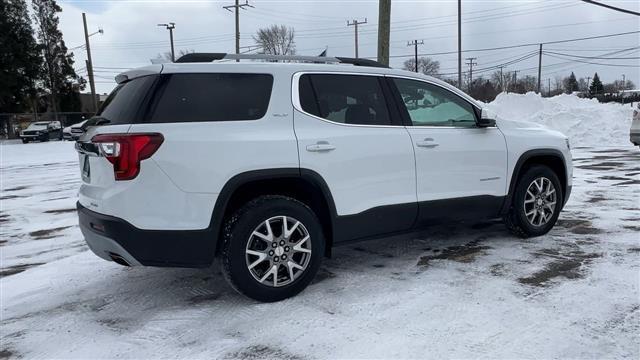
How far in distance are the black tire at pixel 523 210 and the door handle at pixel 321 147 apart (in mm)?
2437

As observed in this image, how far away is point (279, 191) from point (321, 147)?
0.49 meters

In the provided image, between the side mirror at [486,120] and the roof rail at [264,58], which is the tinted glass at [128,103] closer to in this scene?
the roof rail at [264,58]

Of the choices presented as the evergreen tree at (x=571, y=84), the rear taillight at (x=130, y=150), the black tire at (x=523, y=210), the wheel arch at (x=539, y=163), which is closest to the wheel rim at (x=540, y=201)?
the black tire at (x=523, y=210)

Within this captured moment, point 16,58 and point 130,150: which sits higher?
point 16,58

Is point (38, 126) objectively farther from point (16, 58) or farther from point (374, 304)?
point (374, 304)

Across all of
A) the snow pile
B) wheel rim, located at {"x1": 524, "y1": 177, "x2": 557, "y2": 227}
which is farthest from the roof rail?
the snow pile

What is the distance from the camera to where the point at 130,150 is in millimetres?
3471

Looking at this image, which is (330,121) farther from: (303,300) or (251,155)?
(303,300)

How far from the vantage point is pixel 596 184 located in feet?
30.1

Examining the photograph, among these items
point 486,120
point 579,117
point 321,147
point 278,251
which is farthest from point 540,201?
point 579,117

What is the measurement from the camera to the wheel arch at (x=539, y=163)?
530 cm

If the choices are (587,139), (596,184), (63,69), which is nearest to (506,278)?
(596,184)

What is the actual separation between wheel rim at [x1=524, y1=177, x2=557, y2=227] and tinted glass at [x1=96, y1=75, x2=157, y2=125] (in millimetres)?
3987

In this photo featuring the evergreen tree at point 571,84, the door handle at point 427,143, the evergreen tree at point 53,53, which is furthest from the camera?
the evergreen tree at point 571,84
